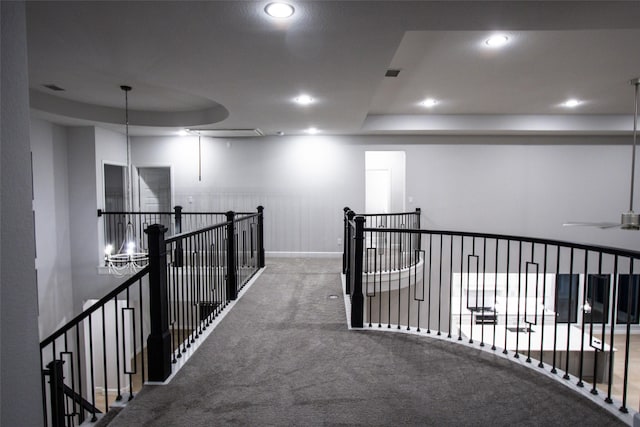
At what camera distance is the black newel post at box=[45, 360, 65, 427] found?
2654mm

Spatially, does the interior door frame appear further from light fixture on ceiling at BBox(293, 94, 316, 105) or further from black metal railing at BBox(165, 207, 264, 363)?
light fixture on ceiling at BBox(293, 94, 316, 105)

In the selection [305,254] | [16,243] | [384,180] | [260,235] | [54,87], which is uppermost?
[54,87]

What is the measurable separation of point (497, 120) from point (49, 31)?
7505mm

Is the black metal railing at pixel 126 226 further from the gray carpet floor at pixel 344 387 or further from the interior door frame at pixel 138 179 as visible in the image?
the gray carpet floor at pixel 344 387

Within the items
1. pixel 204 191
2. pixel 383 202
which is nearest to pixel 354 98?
pixel 204 191

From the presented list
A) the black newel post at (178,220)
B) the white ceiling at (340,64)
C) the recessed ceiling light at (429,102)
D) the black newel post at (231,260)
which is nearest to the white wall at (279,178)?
the white ceiling at (340,64)

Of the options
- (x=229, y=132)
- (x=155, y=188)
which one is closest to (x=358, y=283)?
(x=229, y=132)

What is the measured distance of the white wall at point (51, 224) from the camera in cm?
657

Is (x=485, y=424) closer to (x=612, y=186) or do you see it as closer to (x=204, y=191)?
(x=204, y=191)

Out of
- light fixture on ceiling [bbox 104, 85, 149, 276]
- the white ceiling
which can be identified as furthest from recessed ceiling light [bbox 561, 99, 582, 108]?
light fixture on ceiling [bbox 104, 85, 149, 276]

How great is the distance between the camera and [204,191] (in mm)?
8602

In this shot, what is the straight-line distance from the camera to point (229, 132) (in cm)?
762

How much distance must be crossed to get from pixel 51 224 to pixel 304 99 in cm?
542

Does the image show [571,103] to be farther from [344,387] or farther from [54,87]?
[54,87]
